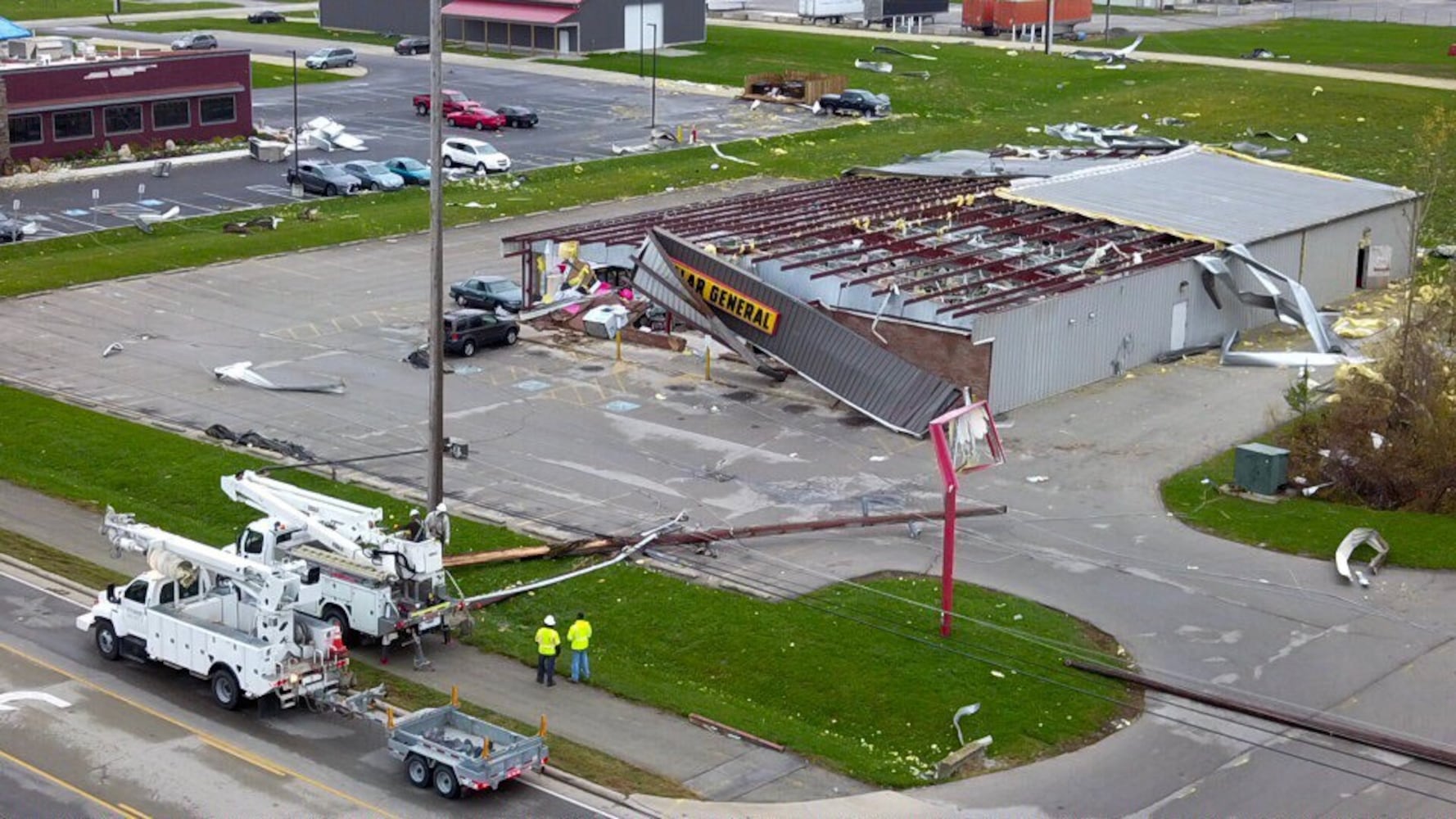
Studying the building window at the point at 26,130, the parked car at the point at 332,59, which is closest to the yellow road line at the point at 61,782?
the building window at the point at 26,130

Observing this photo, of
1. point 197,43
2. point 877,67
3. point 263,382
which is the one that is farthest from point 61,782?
point 877,67

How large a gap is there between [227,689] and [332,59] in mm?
85047

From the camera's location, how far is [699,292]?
50469 mm

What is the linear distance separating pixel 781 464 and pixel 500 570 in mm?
9178

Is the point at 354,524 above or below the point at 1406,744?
above

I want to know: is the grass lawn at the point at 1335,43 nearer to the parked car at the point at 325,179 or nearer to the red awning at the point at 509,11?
the red awning at the point at 509,11

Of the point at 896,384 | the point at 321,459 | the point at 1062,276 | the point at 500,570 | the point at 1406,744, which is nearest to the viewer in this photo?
the point at 1406,744

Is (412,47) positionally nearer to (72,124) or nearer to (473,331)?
(72,124)

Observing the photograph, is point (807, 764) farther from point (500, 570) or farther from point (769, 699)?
point (500, 570)

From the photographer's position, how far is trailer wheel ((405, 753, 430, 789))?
26.7 meters

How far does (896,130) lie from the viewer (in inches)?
3622

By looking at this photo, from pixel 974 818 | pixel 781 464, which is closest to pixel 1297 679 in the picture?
pixel 974 818

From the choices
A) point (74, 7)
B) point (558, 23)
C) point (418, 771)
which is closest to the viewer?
point (418, 771)

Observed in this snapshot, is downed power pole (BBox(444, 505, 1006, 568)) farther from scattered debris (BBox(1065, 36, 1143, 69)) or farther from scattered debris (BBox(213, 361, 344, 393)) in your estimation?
scattered debris (BBox(1065, 36, 1143, 69))
